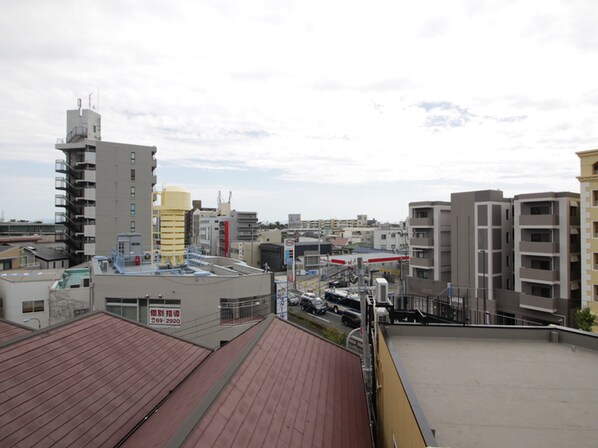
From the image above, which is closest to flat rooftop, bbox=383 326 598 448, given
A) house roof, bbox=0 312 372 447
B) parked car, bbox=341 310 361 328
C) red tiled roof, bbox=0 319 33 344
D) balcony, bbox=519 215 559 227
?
house roof, bbox=0 312 372 447

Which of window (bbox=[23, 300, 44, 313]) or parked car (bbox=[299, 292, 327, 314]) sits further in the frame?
parked car (bbox=[299, 292, 327, 314])

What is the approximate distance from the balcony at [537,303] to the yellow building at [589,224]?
2.24 m

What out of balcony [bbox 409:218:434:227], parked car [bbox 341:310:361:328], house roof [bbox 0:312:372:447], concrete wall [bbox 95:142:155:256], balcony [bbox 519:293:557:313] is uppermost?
concrete wall [bbox 95:142:155:256]

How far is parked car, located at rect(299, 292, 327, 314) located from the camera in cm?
3294

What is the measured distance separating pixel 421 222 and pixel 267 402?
27.6m

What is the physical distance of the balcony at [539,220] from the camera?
2320 centimetres

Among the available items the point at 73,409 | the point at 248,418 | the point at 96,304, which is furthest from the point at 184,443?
the point at 96,304

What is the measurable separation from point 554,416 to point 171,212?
18.9m

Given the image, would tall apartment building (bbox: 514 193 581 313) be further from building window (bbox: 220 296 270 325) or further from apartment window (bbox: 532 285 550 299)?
building window (bbox: 220 296 270 325)

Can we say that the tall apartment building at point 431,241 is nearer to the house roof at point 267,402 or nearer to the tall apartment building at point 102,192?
the house roof at point 267,402

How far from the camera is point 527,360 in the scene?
6.65 metres

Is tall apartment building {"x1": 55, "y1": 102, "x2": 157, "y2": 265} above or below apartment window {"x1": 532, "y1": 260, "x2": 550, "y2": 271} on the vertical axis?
above

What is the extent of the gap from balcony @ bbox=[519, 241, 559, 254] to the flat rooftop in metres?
18.6

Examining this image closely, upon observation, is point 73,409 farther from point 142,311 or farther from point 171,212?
point 171,212
